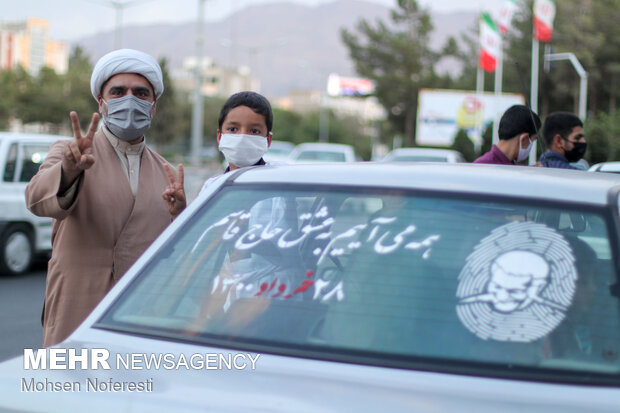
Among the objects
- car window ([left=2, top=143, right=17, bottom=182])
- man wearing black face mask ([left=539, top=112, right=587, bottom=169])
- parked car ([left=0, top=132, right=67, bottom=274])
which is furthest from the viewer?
car window ([left=2, top=143, right=17, bottom=182])

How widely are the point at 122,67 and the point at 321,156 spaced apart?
22.1 meters

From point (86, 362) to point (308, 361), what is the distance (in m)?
0.53

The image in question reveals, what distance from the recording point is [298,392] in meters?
1.83

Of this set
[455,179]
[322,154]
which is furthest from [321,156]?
[455,179]

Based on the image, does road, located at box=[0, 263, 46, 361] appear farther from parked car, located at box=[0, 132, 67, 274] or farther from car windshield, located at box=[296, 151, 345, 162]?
car windshield, located at box=[296, 151, 345, 162]

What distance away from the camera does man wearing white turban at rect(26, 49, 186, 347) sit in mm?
3082

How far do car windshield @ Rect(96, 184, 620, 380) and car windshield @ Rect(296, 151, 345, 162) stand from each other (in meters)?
22.7

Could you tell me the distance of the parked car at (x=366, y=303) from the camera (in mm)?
1866

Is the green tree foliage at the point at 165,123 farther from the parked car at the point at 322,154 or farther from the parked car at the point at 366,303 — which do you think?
the parked car at the point at 366,303

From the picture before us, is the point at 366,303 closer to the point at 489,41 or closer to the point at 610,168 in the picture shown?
the point at 610,168

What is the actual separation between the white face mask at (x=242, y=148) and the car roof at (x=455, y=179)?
1.21m

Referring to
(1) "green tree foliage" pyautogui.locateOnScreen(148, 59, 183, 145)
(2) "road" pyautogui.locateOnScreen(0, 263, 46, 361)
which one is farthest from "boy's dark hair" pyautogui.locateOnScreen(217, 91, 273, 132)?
(1) "green tree foliage" pyautogui.locateOnScreen(148, 59, 183, 145)

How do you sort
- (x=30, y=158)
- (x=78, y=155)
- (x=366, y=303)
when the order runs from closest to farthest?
(x=366, y=303), (x=78, y=155), (x=30, y=158)

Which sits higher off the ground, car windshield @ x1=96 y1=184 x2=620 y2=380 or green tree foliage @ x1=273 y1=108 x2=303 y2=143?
green tree foliage @ x1=273 y1=108 x2=303 y2=143
